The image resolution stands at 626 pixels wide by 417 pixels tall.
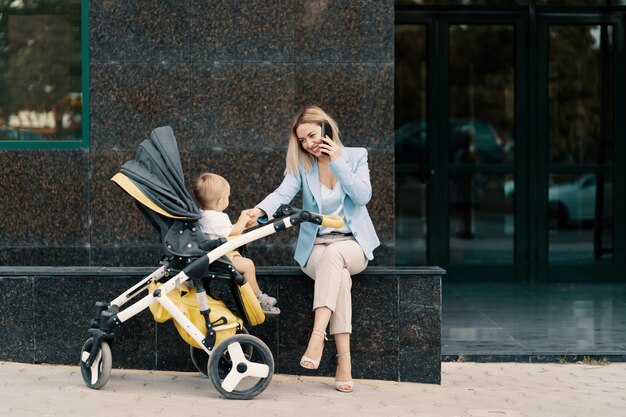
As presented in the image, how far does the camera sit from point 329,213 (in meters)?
7.00

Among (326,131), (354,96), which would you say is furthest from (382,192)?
A: (326,131)

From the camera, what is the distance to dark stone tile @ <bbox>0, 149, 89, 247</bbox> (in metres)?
8.71

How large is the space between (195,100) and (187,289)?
241 cm

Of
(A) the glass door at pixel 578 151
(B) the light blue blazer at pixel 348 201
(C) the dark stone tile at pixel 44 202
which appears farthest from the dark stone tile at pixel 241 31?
(A) the glass door at pixel 578 151

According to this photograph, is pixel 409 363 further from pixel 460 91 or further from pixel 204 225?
pixel 460 91

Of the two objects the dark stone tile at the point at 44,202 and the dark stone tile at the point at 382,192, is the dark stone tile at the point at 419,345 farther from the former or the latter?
the dark stone tile at the point at 44,202

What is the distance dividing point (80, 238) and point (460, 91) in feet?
16.5

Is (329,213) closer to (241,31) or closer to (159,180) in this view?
(159,180)

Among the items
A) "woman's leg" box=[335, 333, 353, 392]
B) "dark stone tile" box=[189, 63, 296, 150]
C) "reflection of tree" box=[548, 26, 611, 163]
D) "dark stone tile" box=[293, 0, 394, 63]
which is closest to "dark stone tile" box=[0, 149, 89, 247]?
"dark stone tile" box=[189, 63, 296, 150]

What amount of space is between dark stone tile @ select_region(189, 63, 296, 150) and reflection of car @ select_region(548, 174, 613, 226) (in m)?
4.38

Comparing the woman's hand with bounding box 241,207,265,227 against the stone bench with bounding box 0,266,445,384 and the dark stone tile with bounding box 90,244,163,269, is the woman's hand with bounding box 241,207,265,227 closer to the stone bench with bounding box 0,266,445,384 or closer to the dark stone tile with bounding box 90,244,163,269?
the stone bench with bounding box 0,266,445,384

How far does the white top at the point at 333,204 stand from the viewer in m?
6.98

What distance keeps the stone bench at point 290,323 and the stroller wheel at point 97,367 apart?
1.81ft

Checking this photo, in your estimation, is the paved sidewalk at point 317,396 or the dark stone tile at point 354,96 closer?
the paved sidewalk at point 317,396
